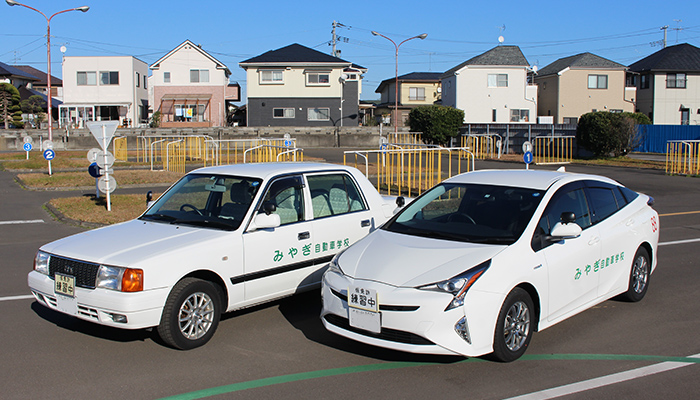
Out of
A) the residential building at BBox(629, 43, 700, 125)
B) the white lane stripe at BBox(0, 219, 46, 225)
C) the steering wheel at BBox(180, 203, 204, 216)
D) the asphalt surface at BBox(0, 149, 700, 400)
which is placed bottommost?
the asphalt surface at BBox(0, 149, 700, 400)

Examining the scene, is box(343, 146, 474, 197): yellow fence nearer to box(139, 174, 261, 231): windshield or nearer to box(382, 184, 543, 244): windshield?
box(139, 174, 261, 231): windshield

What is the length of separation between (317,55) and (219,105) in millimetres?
10363

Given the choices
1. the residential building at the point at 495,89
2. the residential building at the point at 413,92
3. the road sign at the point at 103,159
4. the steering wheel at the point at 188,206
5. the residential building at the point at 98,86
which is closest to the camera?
the steering wheel at the point at 188,206

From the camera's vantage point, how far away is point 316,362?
513cm

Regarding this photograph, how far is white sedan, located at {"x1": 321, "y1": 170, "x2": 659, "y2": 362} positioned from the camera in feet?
15.3

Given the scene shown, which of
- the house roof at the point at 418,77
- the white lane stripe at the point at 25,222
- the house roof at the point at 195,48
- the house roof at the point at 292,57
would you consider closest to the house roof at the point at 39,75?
the house roof at the point at 195,48

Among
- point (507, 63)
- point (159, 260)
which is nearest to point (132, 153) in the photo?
point (507, 63)

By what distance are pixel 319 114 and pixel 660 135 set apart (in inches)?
1055

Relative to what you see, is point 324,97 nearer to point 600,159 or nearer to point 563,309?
point 600,159

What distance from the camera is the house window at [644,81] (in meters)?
51.2

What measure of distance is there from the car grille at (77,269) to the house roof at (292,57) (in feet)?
155

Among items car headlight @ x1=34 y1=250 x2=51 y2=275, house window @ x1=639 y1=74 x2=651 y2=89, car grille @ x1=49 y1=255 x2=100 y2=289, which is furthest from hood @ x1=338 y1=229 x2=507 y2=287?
house window @ x1=639 y1=74 x2=651 y2=89

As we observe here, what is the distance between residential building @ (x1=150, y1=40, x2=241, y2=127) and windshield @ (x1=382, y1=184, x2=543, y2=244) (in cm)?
5048

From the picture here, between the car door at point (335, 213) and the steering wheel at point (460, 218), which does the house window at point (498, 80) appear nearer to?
the car door at point (335, 213)
